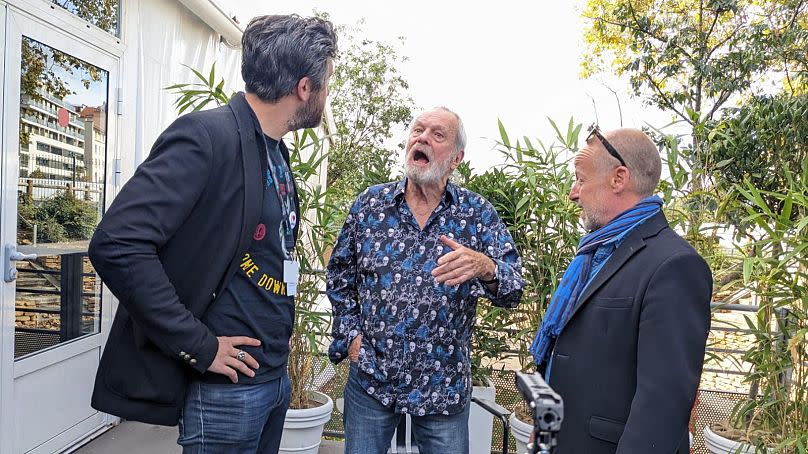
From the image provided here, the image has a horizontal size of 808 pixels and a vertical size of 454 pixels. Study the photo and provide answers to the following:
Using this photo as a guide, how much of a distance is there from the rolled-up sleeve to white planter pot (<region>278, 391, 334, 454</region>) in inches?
43.2

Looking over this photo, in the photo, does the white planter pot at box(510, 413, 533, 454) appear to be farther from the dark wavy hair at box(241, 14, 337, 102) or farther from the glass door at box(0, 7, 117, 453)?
the glass door at box(0, 7, 117, 453)

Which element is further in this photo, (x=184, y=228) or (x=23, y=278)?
(x=23, y=278)

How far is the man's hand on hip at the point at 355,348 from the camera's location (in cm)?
210

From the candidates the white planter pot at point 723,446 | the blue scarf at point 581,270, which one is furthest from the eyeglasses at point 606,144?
the white planter pot at point 723,446

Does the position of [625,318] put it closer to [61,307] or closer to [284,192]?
[284,192]

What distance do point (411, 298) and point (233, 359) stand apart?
77 centimetres

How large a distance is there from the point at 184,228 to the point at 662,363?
1112mm

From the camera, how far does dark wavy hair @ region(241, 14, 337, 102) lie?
147cm

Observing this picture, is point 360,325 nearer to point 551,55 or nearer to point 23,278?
point 23,278

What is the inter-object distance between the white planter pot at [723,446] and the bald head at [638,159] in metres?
1.80

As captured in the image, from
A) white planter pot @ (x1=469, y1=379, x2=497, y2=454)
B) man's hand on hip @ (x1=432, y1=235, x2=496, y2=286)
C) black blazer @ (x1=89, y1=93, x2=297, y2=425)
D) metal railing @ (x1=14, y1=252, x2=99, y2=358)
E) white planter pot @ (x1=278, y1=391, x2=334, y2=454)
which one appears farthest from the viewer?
white planter pot @ (x1=469, y1=379, x2=497, y2=454)

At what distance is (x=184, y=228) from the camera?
1342 mm

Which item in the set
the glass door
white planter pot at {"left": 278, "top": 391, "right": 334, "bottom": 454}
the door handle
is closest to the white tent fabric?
the glass door

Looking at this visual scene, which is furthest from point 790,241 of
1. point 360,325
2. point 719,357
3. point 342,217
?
point 342,217
